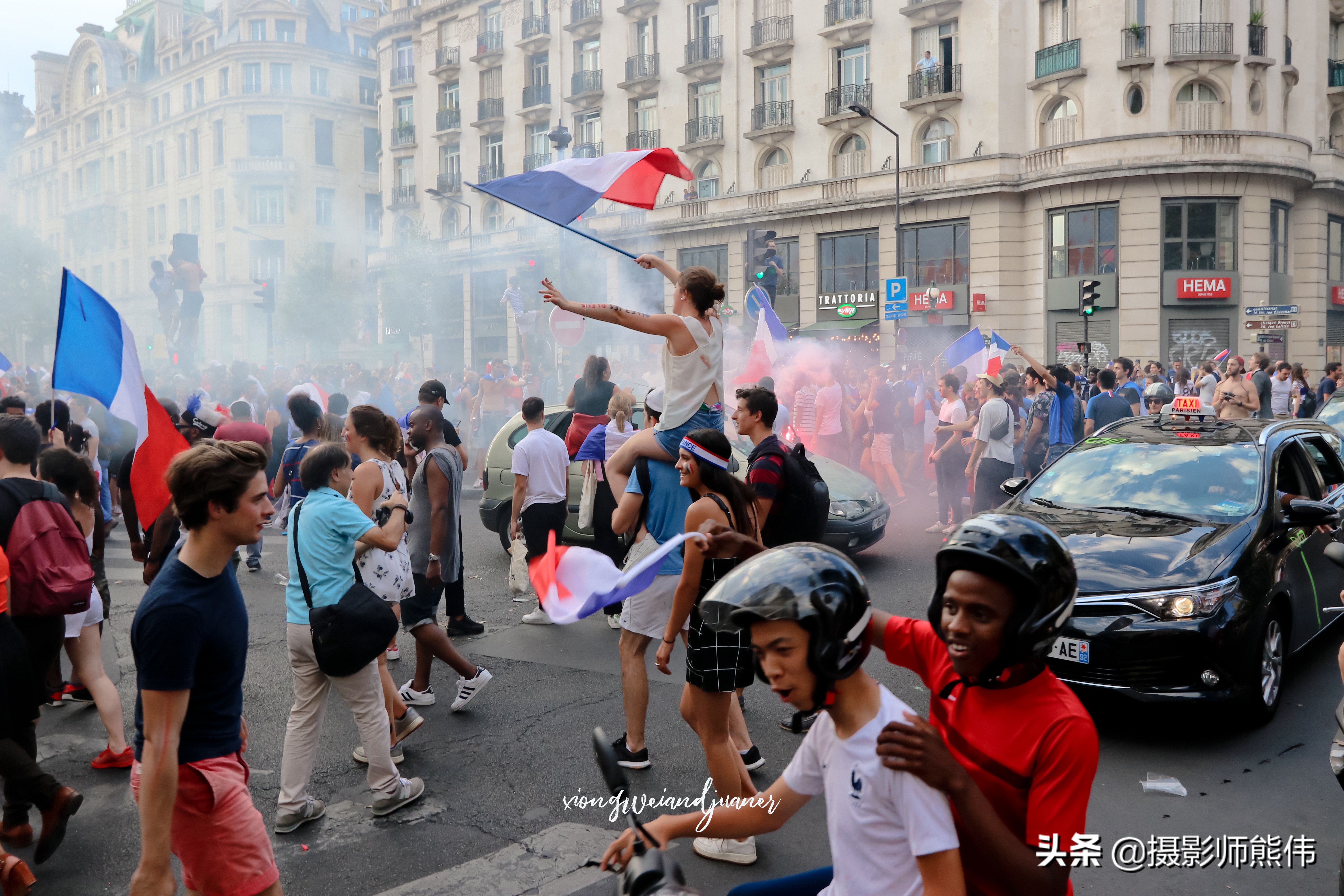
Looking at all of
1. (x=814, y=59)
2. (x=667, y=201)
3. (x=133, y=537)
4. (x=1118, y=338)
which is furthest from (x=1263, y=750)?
(x=667, y=201)

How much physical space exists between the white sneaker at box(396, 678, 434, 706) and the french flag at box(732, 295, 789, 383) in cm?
851

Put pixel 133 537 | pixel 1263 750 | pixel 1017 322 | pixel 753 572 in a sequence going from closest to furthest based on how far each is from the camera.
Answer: pixel 753 572 → pixel 1263 750 → pixel 133 537 → pixel 1017 322

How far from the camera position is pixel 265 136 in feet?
192

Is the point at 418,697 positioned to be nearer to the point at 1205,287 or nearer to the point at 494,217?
the point at 1205,287

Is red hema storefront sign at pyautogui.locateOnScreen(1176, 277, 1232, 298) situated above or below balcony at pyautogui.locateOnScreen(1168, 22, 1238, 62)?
below

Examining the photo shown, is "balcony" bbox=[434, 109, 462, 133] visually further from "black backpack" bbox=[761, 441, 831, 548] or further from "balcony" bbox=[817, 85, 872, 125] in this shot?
"black backpack" bbox=[761, 441, 831, 548]

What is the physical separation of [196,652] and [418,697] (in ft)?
10.6

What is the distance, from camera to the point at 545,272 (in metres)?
42.5

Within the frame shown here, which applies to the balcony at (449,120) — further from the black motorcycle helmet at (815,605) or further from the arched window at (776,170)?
the black motorcycle helmet at (815,605)

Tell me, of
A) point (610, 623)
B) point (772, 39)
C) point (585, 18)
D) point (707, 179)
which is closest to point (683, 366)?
point (610, 623)

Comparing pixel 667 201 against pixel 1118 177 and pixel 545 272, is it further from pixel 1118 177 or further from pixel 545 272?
pixel 1118 177

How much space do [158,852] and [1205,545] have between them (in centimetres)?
485

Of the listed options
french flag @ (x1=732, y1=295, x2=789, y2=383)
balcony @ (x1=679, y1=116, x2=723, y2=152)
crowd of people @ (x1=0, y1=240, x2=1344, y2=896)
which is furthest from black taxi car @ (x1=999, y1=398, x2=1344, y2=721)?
balcony @ (x1=679, y1=116, x2=723, y2=152)

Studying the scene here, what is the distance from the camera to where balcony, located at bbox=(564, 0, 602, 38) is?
41.8 meters
